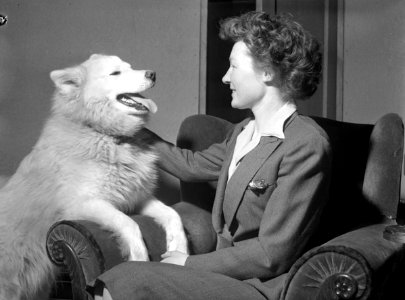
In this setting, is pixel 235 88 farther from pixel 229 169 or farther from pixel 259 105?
pixel 229 169

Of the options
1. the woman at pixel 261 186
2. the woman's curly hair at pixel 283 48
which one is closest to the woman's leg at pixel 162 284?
the woman at pixel 261 186

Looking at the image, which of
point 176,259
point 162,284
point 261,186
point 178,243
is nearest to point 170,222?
point 178,243

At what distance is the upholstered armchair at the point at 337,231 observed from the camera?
1469mm

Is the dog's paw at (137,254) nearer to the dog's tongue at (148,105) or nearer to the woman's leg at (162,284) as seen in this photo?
the woman's leg at (162,284)

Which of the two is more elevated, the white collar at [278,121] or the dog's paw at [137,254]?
the white collar at [278,121]

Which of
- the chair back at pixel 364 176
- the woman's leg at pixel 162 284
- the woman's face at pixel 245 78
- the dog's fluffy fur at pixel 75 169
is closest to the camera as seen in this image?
the woman's leg at pixel 162 284

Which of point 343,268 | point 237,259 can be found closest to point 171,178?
point 237,259

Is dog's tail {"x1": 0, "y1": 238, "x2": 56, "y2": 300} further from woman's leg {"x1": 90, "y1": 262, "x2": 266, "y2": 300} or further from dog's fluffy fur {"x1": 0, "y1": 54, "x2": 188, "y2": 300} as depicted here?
woman's leg {"x1": 90, "y1": 262, "x2": 266, "y2": 300}

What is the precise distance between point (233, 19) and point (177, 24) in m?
1.15

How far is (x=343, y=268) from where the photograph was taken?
4.77 feet

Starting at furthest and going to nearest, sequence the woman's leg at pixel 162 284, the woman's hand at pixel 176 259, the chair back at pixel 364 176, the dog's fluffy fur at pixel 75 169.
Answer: the chair back at pixel 364 176 < the dog's fluffy fur at pixel 75 169 < the woman's hand at pixel 176 259 < the woman's leg at pixel 162 284

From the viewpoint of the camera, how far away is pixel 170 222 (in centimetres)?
204

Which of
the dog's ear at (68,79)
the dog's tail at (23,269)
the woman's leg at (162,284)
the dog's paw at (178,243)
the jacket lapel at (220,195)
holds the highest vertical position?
the dog's ear at (68,79)

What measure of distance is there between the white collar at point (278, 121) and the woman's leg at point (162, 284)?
50 centimetres
